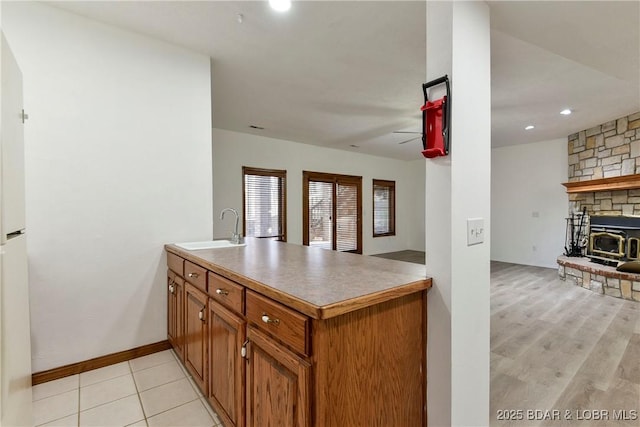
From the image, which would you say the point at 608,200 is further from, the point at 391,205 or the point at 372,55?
the point at 372,55

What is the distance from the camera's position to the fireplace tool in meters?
5.45

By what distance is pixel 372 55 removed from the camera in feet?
8.89

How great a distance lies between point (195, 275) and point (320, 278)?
104 cm

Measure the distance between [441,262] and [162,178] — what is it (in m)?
2.35

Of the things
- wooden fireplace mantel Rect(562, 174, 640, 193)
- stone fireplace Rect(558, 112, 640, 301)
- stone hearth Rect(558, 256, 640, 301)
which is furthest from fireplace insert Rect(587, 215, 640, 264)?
wooden fireplace mantel Rect(562, 174, 640, 193)

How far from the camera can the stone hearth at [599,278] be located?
4031mm

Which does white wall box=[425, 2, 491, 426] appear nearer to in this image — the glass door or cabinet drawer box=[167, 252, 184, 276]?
cabinet drawer box=[167, 252, 184, 276]

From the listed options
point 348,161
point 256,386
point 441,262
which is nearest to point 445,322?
point 441,262

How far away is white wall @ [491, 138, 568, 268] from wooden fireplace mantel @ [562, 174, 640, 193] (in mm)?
495

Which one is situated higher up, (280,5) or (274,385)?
(280,5)

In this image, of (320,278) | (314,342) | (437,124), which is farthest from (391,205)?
(314,342)

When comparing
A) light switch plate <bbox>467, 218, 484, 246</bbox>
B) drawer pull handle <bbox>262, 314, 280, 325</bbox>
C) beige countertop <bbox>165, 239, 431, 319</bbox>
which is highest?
light switch plate <bbox>467, 218, 484, 246</bbox>

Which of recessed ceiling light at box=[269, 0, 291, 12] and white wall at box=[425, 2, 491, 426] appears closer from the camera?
white wall at box=[425, 2, 491, 426]

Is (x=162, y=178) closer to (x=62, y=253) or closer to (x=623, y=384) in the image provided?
(x=62, y=253)
